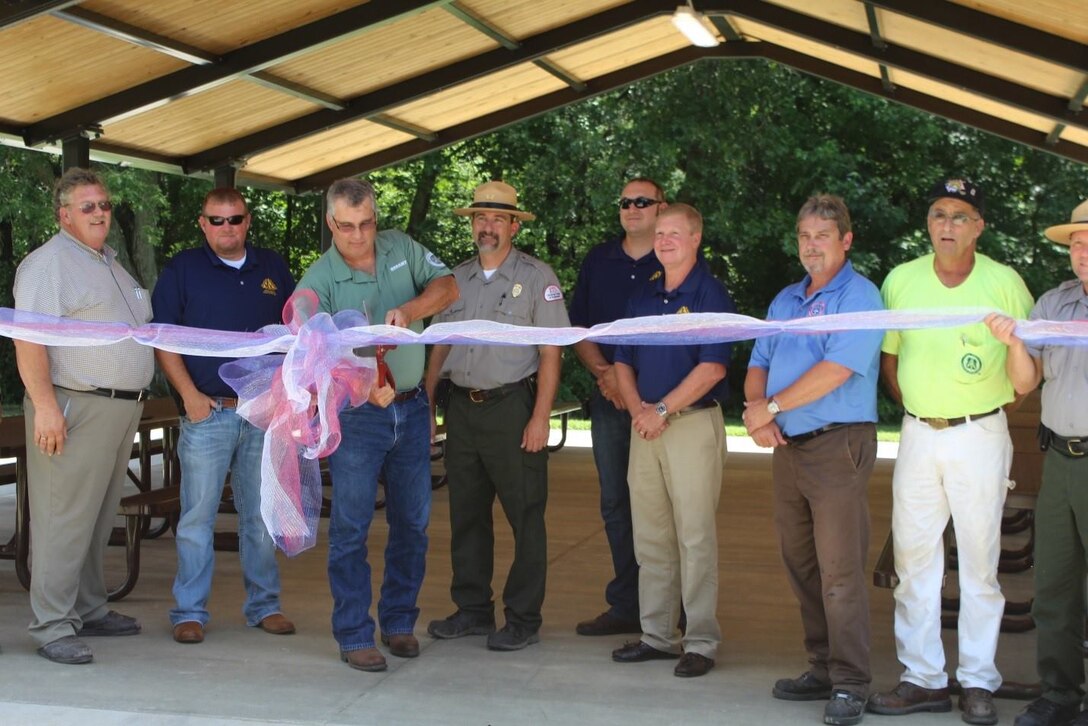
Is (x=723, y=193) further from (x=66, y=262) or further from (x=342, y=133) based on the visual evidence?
(x=66, y=262)

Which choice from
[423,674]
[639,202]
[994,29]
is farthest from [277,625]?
[994,29]

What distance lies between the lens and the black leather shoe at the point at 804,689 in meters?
4.70

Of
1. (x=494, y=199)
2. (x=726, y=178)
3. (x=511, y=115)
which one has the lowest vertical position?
(x=494, y=199)

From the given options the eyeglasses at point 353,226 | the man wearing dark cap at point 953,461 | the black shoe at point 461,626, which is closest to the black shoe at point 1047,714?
the man wearing dark cap at point 953,461

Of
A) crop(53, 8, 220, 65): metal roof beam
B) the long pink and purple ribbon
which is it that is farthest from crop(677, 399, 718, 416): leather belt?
crop(53, 8, 220, 65): metal roof beam

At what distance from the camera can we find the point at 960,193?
14.6 ft

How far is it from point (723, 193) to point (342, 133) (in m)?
12.0

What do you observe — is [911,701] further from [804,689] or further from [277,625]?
[277,625]

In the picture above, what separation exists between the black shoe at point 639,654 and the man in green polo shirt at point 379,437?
827 millimetres

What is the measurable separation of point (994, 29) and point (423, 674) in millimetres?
5273

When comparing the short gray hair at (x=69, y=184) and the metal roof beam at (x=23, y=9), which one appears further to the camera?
the metal roof beam at (x=23, y=9)

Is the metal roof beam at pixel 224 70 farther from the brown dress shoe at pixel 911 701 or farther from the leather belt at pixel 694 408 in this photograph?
the brown dress shoe at pixel 911 701

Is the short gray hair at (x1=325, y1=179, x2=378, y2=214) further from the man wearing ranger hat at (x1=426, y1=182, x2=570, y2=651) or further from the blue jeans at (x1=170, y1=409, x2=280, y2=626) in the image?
the blue jeans at (x1=170, y1=409, x2=280, y2=626)

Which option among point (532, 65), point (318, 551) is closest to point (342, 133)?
point (532, 65)
